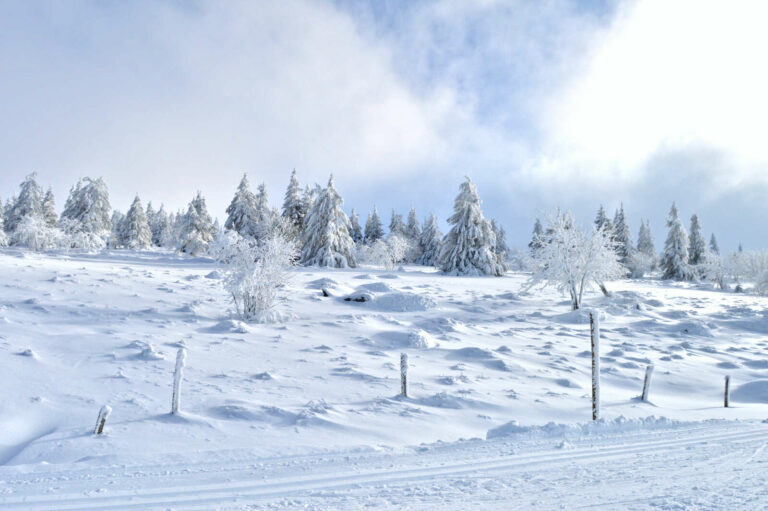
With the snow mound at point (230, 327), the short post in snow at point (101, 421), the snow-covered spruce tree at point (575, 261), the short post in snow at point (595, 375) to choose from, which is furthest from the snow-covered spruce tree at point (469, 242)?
the short post in snow at point (101, 421)

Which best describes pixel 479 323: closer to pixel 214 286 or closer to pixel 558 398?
pixel 558 398

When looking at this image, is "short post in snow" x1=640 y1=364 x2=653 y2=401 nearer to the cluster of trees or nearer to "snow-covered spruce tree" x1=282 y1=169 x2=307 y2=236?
the cluster of trees

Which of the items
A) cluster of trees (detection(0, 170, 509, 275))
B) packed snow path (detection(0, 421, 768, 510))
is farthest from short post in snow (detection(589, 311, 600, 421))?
cluster of trees (detection(0, 170, 509, 275))

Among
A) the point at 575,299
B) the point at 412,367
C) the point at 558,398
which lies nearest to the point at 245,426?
the point at 412,367

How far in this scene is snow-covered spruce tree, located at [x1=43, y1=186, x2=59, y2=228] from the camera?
49.0 m

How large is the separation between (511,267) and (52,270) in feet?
225

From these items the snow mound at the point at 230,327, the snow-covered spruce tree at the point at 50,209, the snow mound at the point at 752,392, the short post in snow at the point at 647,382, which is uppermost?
the snow-covered spruce tree at the point at 50,209

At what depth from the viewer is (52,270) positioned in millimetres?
17375

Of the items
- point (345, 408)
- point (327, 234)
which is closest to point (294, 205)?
→ point (327, 234)

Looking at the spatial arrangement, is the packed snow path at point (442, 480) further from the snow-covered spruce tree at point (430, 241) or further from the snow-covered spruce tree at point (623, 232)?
the snow-covered spruce tree at point (623, 232)

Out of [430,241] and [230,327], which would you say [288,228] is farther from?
[230,327]

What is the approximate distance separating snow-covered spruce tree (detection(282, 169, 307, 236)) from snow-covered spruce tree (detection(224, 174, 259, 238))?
3809 millimetres

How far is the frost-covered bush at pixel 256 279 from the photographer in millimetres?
14031

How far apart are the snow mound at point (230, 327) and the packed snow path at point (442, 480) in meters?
7.81
